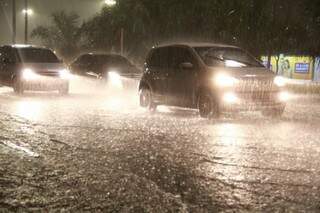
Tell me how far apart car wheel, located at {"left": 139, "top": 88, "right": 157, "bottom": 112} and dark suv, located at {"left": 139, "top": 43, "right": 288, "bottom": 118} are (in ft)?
0.82

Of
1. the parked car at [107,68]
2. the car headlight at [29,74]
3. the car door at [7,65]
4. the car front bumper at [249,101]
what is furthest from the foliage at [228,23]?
the car front bumper at [249,101]

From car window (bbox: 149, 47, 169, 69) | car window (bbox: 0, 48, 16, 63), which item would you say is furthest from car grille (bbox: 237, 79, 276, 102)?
car window (bbox: 0, 48, 16, 63)

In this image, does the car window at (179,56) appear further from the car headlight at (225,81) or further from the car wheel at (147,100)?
the car wheel at (147,100)

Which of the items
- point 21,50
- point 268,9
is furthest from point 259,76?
point 268,9

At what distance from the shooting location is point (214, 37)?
28500mm

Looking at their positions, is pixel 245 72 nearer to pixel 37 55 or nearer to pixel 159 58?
pixel 159 58

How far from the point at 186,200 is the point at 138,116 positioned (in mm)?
8577

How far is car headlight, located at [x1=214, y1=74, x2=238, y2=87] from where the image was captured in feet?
42.6

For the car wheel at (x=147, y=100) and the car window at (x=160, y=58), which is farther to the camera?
the car wheel at (x=147, y=100)

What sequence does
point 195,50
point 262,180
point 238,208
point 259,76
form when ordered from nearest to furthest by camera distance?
point 238,208 < point 262,180 < point 259,76 < point 195,50

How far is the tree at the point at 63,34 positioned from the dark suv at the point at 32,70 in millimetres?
23066

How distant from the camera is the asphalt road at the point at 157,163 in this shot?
229 inches

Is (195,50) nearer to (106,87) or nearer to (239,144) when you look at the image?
(239,144)

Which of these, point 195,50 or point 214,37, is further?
point 214,37
